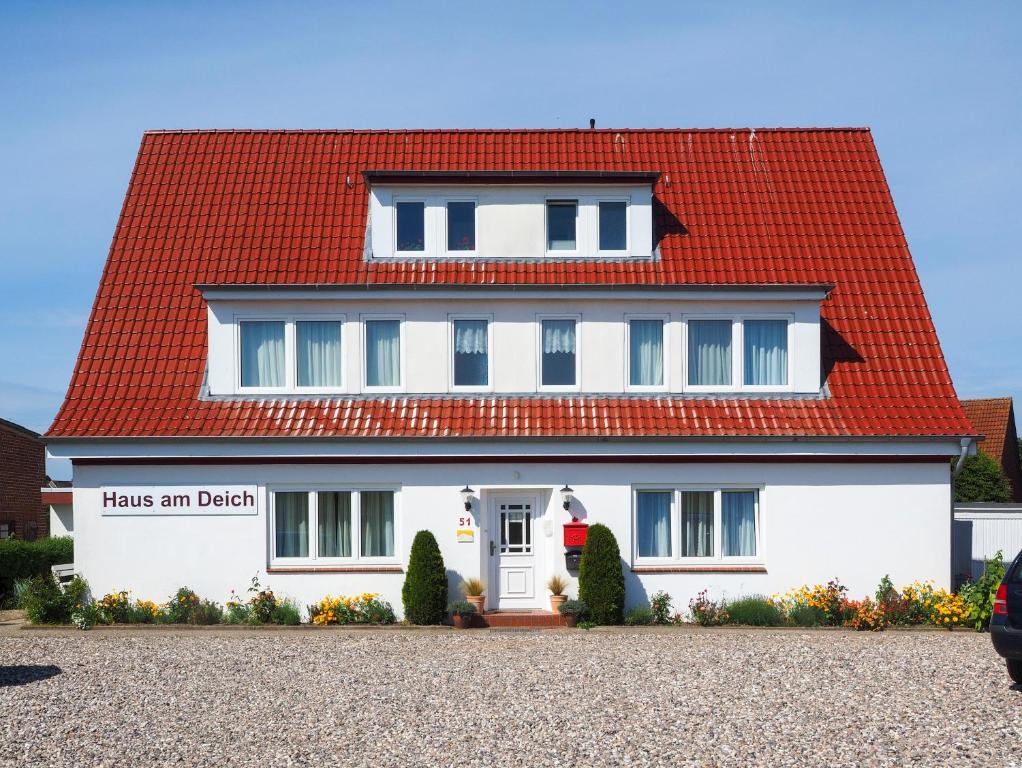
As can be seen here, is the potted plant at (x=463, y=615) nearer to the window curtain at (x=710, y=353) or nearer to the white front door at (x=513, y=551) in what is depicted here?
the white front door at (x=513, y=551)

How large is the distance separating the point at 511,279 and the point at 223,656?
8.30 metres

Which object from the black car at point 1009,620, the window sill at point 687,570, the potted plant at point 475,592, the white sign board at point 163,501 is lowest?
the potted plant at point 475,592

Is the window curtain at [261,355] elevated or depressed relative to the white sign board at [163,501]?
elevated

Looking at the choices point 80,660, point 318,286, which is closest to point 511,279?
point 318,286

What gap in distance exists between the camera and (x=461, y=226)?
2041cm

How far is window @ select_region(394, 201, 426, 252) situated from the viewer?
20328mm

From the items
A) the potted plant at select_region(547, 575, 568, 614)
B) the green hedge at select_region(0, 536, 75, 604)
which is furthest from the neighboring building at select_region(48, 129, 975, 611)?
the green hedge at select_region(0, 536, 75, 604)

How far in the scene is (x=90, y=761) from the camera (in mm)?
9875

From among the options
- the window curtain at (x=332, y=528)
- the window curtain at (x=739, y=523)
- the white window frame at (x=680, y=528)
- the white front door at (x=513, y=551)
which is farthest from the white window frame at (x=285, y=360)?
the window curtain at (x=739, y=523)

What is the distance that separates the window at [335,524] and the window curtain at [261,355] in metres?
2.10

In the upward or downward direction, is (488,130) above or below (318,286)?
above

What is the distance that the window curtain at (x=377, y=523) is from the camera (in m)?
19.0

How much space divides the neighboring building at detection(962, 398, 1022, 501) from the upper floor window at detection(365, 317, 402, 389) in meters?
28.9

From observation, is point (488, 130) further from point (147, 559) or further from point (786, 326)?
point (147, 559)
